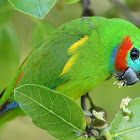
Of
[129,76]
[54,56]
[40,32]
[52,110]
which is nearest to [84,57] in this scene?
[54,56]

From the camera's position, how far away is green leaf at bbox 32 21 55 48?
2.04m

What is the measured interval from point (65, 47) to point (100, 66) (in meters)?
0.24

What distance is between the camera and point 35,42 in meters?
2.05

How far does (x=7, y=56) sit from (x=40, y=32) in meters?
0.28

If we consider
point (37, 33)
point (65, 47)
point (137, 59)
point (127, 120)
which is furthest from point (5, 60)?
point (127, 120)

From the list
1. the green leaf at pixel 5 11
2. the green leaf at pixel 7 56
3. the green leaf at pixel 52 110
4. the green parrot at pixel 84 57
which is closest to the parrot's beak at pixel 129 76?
the green parrot at pixel 84 57

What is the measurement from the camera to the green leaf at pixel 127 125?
46.5 inches

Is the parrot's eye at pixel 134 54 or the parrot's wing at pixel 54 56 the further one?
the parrot's wing at pixel 54 56

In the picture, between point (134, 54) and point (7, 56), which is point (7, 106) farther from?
point (134, 54)

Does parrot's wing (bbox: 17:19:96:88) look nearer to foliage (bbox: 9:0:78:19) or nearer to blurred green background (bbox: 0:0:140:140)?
blurred green background (bbox: 0:0:140:140)

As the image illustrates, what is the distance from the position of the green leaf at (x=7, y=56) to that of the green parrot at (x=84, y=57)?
7.8 inches

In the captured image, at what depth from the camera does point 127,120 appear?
120cm

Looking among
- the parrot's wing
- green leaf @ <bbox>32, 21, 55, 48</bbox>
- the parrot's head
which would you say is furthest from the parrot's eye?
green leaf @ <bbox>32, 21, 55, 48</bbox>

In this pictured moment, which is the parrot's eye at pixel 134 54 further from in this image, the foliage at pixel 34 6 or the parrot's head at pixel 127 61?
the foliage at pixel 34 6
